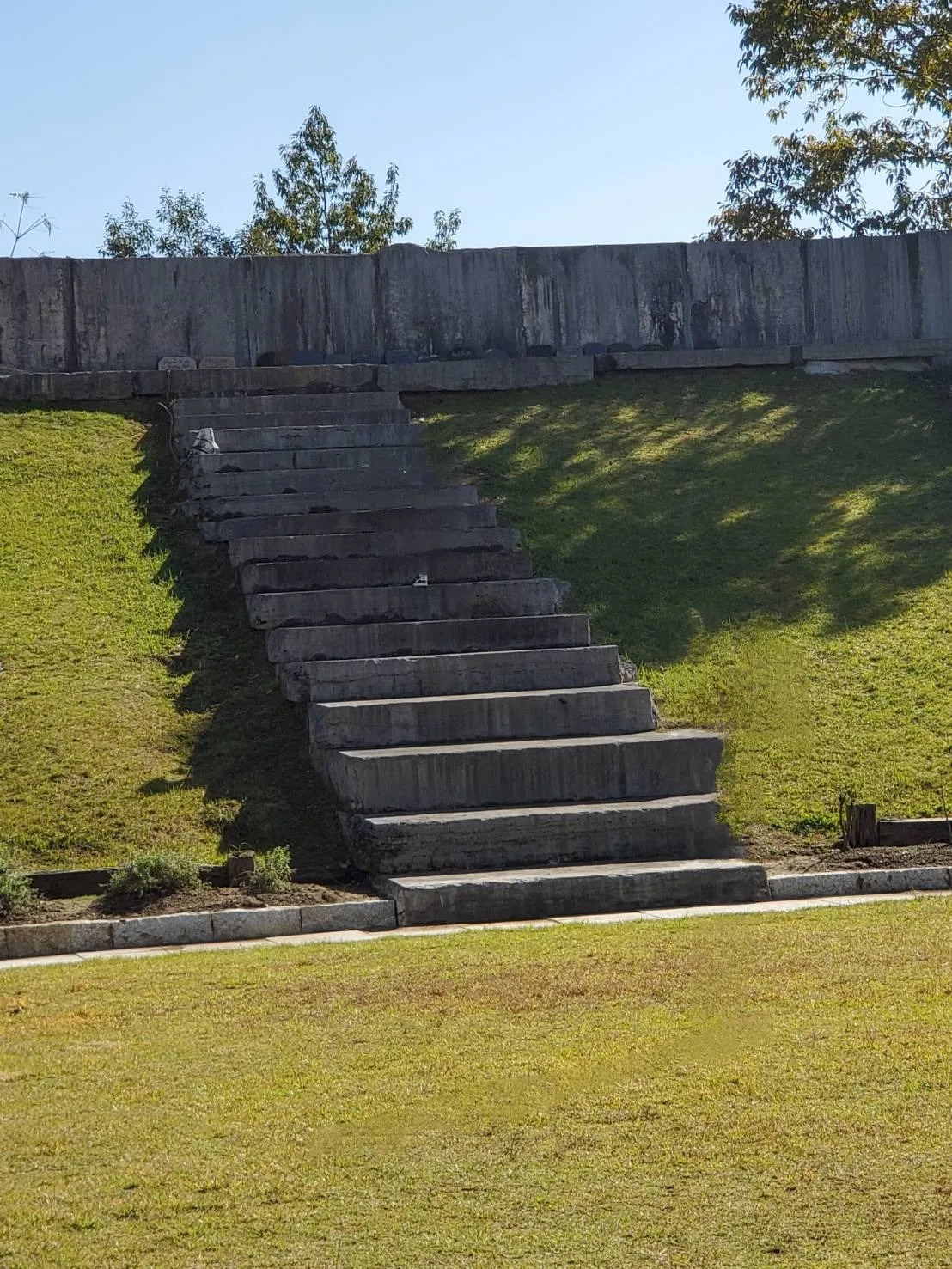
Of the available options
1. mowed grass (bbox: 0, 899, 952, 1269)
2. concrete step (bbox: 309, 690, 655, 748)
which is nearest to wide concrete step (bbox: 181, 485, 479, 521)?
concrete step (bbox: 309, 690, 655, 748)

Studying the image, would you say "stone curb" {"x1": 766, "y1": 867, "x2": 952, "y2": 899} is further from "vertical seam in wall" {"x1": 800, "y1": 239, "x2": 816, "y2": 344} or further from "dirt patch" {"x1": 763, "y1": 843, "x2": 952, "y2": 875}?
"vertical seam in wall" {"x1": 800, "y1": 239, "x2": 816, "y2": 344}

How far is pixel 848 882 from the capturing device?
8.49 metres

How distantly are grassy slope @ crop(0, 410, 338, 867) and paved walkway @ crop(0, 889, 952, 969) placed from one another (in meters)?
1.13

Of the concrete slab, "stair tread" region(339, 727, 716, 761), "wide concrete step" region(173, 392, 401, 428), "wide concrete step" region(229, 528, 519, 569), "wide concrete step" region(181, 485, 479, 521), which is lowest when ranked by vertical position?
"stair tread" region(339, 727, 716, 761)

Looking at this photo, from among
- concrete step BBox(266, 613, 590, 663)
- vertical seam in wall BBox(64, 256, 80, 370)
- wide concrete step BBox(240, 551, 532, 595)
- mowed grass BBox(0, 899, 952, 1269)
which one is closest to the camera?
mowed grass BBox(0, 899, 952, 1269)

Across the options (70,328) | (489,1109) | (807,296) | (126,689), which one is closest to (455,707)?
(126,689)

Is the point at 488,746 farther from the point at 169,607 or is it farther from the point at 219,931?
the point at 169,607

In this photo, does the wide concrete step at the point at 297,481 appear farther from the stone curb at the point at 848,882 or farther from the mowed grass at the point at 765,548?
the stone curb at the point at 848,882

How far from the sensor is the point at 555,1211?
385cm

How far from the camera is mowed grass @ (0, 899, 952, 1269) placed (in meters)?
3.73

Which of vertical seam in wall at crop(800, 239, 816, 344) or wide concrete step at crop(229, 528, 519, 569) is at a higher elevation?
vertical seam in wall at crop(800, 239, 816, 344)

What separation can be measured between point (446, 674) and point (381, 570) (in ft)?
5.42

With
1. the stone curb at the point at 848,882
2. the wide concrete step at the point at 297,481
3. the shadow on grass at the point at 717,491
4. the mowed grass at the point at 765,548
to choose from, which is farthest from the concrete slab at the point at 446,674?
the wide concrete step at the point at 297,481

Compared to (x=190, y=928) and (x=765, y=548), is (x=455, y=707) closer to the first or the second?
(x=190, y=928)
